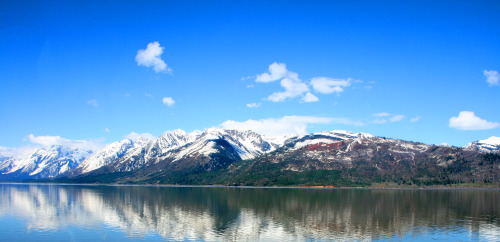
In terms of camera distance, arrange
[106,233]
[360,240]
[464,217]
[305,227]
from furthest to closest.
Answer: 1. [464,217]
2. [305,227]
3. [106,233]
4. [360,240]

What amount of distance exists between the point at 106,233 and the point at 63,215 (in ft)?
134

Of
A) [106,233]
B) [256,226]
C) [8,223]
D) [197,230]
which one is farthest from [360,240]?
[8,223]

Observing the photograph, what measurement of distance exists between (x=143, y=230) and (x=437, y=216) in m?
89.6

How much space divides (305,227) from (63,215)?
74.8 m

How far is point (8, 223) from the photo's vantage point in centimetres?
9731

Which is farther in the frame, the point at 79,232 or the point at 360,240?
the point at 79,232

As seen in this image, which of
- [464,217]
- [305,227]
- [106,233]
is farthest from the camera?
[464,217]

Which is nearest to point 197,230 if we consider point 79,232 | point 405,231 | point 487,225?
point 79,232

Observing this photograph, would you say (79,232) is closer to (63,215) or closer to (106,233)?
(106,233)

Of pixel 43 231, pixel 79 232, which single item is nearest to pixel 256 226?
pixel 79 232

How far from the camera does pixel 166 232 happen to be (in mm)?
86562

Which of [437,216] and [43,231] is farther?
[437,216]

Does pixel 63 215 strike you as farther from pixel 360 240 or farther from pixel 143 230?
pixel 360 240

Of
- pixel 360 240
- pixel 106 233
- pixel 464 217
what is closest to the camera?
pixel 360 240
